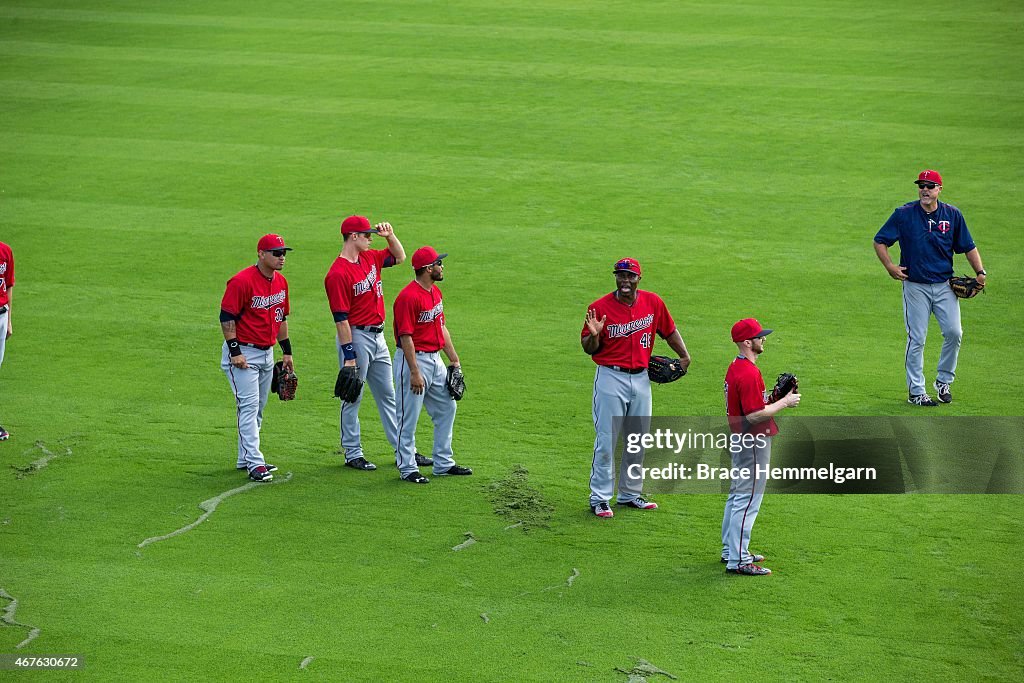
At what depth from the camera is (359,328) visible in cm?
938

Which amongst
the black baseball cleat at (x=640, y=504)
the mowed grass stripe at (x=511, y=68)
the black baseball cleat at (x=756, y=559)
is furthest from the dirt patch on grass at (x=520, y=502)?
the mowed grass stripe at (x=511, y=68)

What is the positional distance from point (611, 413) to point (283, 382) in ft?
8.72

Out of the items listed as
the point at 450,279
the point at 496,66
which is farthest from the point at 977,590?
the point at 496,66

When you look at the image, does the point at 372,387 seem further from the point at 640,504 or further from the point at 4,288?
the point at 4,288

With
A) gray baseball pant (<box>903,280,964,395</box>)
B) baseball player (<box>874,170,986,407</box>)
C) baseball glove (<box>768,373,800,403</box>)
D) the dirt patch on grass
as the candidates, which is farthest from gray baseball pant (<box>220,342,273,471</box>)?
gray baseball pant (<box>903,280,964,395</box>)

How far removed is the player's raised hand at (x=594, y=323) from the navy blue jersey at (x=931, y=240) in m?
3.56

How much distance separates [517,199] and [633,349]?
774cm

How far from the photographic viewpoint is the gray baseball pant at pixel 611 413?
8.55 m

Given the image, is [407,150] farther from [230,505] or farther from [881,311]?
[230,505]

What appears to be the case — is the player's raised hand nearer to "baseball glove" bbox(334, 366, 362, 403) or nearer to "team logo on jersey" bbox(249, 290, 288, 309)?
"baseball glove" bbox(334, 366, 362, 403)

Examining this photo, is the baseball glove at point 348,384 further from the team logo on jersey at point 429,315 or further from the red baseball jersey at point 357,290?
the team logo on jersey at point 429,315

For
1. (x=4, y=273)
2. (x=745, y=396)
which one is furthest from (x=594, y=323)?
(x=4, y=273)

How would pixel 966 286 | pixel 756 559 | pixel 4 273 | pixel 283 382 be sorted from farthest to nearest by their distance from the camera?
pixel 966 286 → pixel 4 273 → pixel 283 382 → pixel 756 559

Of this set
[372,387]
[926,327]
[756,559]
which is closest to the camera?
[756,559]
